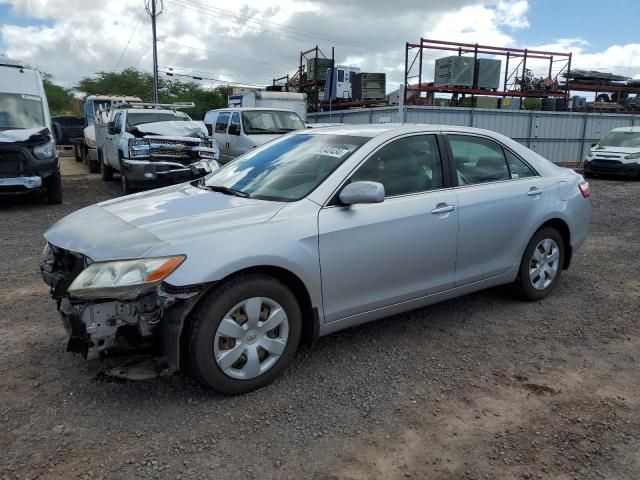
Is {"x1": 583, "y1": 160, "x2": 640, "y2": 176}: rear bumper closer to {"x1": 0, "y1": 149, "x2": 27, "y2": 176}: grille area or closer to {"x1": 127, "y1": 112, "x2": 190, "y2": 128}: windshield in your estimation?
{"x1": 127, "y1": 112, "x2": 190, "y2": 128}: windshield

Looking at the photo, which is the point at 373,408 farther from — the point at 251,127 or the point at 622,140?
the point at 622,140

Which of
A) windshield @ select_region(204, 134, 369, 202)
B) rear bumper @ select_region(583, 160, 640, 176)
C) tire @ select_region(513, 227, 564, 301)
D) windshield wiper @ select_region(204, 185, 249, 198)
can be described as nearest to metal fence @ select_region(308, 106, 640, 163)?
rear bumper @ select_region(583, 160, 640, 176)

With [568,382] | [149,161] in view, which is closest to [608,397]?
[568,382]

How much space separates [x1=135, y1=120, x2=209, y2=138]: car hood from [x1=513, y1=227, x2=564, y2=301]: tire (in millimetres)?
8194

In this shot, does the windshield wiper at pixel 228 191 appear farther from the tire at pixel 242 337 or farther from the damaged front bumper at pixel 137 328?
the damaged front bumper at pixel 137 328

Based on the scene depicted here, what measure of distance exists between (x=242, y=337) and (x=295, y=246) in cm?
61

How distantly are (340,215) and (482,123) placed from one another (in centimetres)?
1767

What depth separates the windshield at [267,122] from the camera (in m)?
12.1

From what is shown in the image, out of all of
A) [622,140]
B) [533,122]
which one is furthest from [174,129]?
[533,122]

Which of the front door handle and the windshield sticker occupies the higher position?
the windshield sticker

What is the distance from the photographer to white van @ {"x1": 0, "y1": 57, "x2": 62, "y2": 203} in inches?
365

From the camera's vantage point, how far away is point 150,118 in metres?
12.0

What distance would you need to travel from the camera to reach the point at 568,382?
3.40 metres

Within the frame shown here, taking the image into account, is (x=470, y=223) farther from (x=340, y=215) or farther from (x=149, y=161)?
(x=149, y=161)
